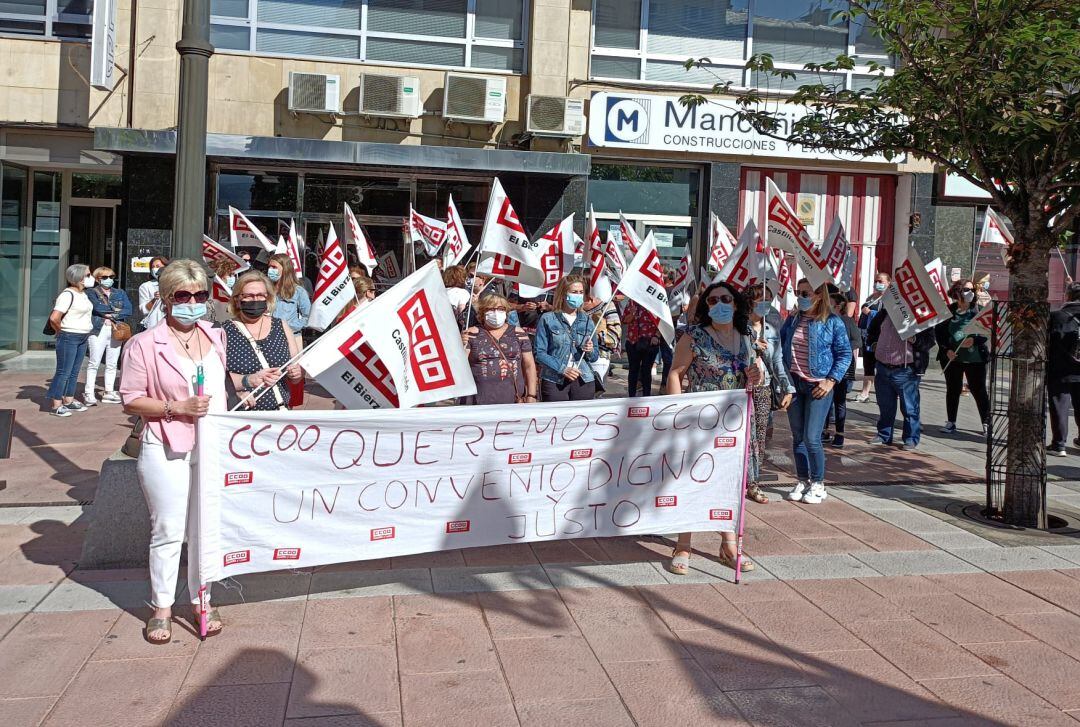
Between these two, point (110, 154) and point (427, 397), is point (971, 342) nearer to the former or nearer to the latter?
point (427, 397)

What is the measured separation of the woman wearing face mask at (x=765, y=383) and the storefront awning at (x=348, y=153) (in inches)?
318

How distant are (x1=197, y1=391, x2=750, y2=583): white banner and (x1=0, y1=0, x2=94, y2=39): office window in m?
13.4

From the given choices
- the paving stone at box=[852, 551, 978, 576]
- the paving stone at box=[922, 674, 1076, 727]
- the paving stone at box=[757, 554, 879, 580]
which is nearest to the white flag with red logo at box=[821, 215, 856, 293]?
the paving stone at box=[852, 551, 978, 576]

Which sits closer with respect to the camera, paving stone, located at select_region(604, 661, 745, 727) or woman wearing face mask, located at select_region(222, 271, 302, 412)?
paving stone, located at select_region(604, 661, 745, 727)

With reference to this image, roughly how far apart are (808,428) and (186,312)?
497cm

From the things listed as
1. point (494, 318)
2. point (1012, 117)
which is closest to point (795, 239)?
point (1012, 117)

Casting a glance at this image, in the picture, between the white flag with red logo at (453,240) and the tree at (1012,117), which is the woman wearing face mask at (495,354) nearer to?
the tree at (1012,117)

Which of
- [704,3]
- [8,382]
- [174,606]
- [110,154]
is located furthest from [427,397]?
[704,3]

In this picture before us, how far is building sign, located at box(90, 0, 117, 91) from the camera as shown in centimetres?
1450

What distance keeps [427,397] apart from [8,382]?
36.0 ft

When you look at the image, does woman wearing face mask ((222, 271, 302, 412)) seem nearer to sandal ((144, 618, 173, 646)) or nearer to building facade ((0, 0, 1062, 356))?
sandal ((144, 618, 173, 646))

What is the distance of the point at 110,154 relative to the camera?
632 inches

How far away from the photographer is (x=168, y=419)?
15.4ft

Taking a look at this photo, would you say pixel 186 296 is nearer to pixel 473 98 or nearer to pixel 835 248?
pixel 835 248
